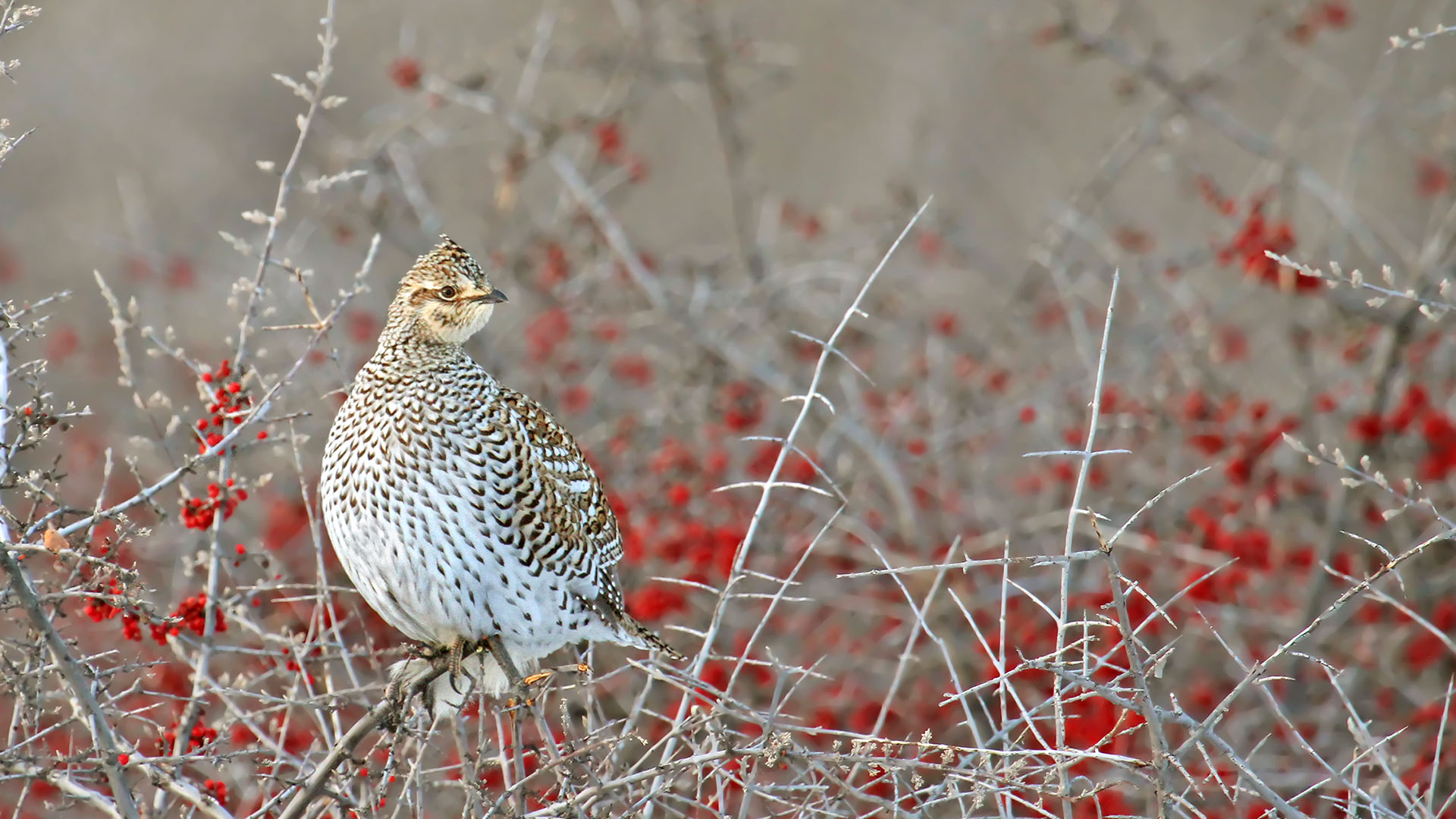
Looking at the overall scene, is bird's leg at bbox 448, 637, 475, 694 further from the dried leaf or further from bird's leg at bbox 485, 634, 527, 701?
the dried leaf

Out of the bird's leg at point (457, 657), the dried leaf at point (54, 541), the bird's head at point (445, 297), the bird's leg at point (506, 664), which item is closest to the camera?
the dried leaf at point (54, 541)

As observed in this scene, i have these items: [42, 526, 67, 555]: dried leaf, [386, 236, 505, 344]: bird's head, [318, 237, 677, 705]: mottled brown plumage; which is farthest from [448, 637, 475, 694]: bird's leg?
[42, 526, 67, 555]: dried leaf

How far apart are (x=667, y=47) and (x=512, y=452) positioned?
13.3ft

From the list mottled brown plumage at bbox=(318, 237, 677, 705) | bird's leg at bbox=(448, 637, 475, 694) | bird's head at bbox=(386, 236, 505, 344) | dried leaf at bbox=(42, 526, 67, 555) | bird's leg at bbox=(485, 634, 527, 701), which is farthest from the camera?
bird's head at bbox=(386, 236, 505, 344)

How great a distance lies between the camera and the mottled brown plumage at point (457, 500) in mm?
3598

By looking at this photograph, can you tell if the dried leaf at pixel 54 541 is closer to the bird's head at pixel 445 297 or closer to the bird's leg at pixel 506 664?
the bird's leg at pixel 506 664

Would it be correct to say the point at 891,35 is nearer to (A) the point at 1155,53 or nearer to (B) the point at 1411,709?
(A) the point at 1155,53

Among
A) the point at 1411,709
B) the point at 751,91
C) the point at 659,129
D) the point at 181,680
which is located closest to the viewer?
the point at 181,680

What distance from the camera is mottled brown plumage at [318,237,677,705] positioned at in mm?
3598

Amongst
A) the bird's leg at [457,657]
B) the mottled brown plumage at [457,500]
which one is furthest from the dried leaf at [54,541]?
the bird's leg at [457,657]

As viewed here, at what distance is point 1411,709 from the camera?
19.8 feet

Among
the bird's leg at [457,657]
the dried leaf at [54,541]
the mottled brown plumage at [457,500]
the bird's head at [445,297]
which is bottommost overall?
the bird's leg at [457,657]

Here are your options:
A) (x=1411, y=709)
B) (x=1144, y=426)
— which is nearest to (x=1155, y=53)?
(x=1144, y=426)

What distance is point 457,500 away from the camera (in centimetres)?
363
